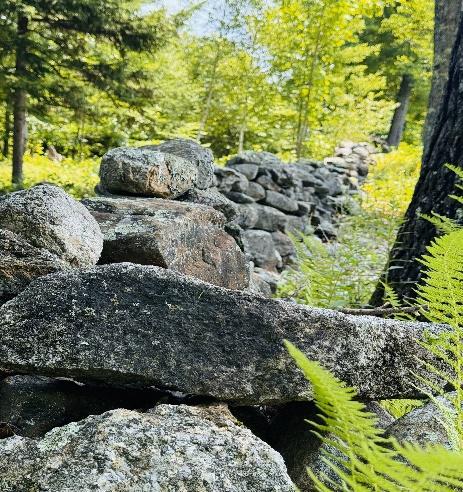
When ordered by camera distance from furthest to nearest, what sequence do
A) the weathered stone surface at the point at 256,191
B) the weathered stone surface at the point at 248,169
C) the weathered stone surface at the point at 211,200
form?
the weathered stone surface at the point at 248,169 → the weathered stone surface at the point at 256,191 → the weathered stone surface at the point at 211,200

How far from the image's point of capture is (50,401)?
1.72 meters

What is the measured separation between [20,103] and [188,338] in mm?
13285

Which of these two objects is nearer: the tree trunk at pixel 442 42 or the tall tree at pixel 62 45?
the tree trunk at pixel 442 42

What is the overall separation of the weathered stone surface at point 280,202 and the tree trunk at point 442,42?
3.92 metres

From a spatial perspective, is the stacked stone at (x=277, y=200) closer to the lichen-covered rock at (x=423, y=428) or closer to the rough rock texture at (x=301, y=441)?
the rough rock texture at (x=301, y=441)

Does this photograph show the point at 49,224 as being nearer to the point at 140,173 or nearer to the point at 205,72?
the point at 140,173

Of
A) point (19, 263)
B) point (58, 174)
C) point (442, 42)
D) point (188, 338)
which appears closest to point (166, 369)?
point (188, 338)

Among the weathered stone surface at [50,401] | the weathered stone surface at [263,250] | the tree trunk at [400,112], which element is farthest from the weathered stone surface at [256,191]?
A: the tree trunk at [400,112]

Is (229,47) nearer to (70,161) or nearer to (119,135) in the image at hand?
(119,135)

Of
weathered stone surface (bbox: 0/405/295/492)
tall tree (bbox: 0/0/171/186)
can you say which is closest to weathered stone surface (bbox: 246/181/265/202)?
tall tree (bbox: 0/0/171/186)

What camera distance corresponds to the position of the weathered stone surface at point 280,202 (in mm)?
9945

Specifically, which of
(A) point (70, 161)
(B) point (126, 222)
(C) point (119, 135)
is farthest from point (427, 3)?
(B) point (126, 222)

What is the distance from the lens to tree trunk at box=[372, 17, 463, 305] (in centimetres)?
373

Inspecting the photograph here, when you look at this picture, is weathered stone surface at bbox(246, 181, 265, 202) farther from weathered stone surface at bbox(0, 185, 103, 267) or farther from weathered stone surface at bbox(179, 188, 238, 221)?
weathered stone surface at bbox(0, 185, 103, 267)
